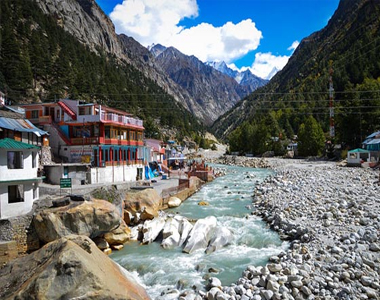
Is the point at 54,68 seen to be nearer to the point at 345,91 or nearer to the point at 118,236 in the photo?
the point at 118,236

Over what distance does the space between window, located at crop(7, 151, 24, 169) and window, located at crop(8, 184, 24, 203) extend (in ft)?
4.08

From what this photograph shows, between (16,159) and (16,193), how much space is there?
215 cm

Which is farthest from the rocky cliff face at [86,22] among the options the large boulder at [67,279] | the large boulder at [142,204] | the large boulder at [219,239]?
the large boulder at [67,279]

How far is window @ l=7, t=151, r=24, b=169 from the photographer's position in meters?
16.9

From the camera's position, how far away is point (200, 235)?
1698 centimetres

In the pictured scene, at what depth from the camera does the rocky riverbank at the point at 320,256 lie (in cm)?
1027

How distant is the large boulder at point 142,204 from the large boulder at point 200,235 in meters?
Answer: 5.66

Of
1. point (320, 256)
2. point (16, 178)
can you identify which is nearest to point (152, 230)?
point (16, 178)

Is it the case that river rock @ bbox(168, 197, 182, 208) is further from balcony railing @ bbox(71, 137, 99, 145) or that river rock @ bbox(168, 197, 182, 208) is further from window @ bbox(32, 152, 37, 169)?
window @ bbox(32, 152, 37, 169)

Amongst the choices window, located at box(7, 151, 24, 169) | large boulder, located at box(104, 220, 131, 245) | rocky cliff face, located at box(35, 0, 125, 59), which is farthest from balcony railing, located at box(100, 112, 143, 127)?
rocky cliff face, located at box(35, 0, 125, 59)

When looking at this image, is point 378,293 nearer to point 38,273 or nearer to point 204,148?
point 38,273

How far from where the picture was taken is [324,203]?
2216cm

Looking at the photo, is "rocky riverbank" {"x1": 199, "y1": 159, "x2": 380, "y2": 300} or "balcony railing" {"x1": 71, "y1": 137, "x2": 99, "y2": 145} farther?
"balcony railing" {"x1": 71, "y1": 137, "x2": 99, "y2": 145}

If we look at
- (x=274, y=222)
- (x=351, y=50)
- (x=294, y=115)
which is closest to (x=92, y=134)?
(x=274, y=222)
